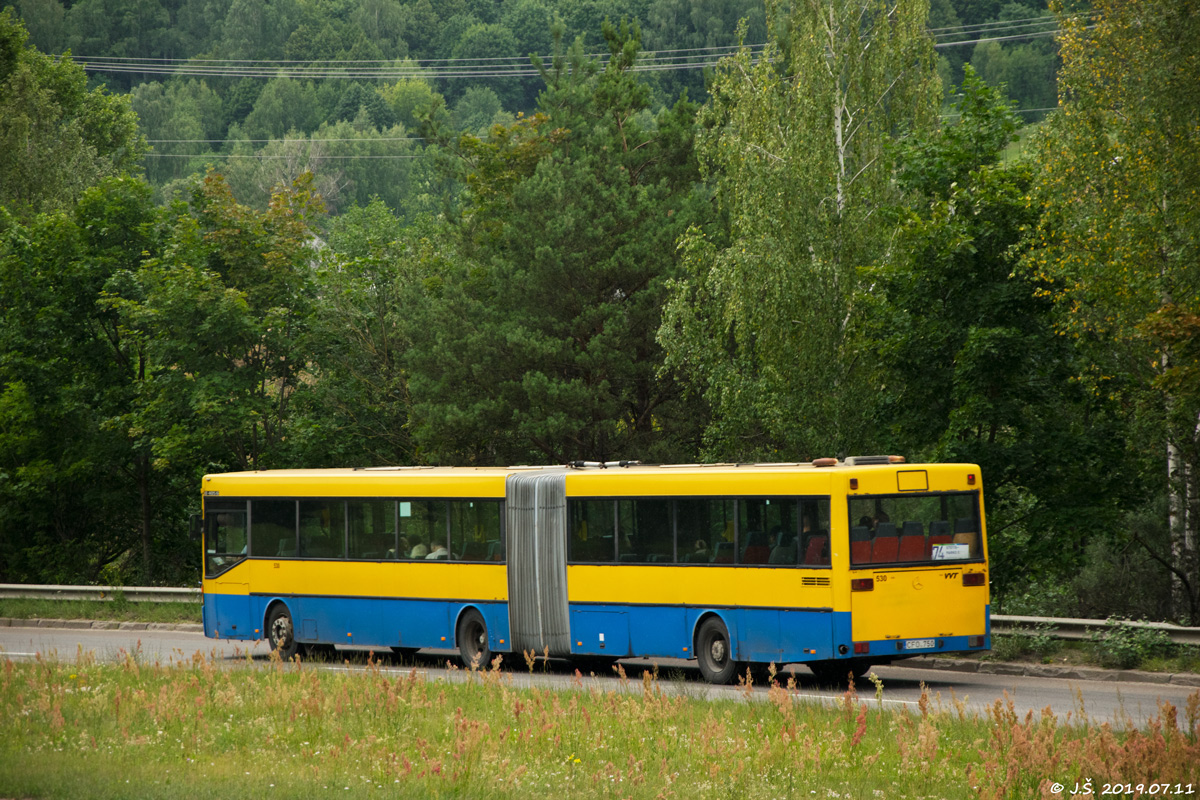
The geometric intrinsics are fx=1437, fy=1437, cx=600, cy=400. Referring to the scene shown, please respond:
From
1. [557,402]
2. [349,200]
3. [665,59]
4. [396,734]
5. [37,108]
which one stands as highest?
[665,59]

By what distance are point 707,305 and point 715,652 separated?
14.3 meters

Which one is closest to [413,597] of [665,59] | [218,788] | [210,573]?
[210,573]

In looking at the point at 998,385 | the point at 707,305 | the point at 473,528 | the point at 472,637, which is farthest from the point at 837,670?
the point at 707,305

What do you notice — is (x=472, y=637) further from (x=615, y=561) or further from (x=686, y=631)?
(x=686, y=631)

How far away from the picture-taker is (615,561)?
1948 cm

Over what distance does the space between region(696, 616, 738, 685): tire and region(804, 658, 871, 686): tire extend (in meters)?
1.07

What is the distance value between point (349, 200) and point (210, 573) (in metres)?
102

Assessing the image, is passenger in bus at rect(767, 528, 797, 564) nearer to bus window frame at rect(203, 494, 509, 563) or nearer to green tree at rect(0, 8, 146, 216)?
bus window frame at rect(203, 494, 509, 563)

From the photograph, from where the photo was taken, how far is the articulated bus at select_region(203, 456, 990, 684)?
17.1 m

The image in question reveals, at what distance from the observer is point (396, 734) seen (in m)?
12.2

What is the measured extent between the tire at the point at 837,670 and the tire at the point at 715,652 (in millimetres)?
1075

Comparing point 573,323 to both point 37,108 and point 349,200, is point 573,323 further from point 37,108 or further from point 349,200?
point 349,200

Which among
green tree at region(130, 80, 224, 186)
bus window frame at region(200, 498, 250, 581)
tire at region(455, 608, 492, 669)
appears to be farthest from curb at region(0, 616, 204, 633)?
green tree at region(130, 80, 224, 186)

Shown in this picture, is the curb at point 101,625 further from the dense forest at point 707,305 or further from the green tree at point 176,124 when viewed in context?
the green tree at point 176,124
